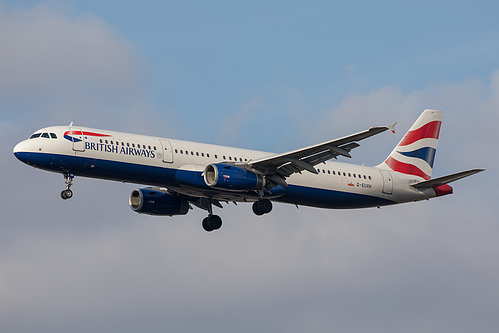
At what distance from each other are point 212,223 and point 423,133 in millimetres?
16399

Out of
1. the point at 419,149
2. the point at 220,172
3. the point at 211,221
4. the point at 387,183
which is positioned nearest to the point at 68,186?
the point at 220,172

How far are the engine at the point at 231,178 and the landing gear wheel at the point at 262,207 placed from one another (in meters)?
1.74

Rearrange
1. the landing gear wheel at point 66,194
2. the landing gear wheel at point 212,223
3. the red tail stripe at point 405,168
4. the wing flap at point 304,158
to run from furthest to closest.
A: the red tail stripe at point 405,168 → the landing gear wheel at point 212,223 → the landing gear wheel at point 66,194 → the wing flap at point 304,158

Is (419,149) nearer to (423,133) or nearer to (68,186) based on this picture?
(423,133)

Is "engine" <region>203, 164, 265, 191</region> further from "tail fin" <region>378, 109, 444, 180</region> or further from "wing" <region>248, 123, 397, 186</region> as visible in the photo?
"tail fin" <region>378, 109, 444, 180</region>

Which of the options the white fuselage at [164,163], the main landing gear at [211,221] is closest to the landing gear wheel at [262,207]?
the white fuselage at [164,163]

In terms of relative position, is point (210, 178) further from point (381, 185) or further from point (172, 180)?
point (381, 185)

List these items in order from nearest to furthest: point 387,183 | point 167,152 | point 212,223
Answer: point 167,152 < point 387,183 < point 212,223

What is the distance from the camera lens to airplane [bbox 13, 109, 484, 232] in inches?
2121

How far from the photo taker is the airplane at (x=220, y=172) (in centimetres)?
5388

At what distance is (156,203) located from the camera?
62688 mm


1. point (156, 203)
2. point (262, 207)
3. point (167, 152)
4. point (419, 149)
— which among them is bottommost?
point (262, 207)

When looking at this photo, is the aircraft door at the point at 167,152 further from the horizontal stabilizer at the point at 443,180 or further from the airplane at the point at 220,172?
the horizontal stabilizer at the point at 443,180

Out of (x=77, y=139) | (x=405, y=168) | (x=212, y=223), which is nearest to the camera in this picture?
(x=77, y=139)
